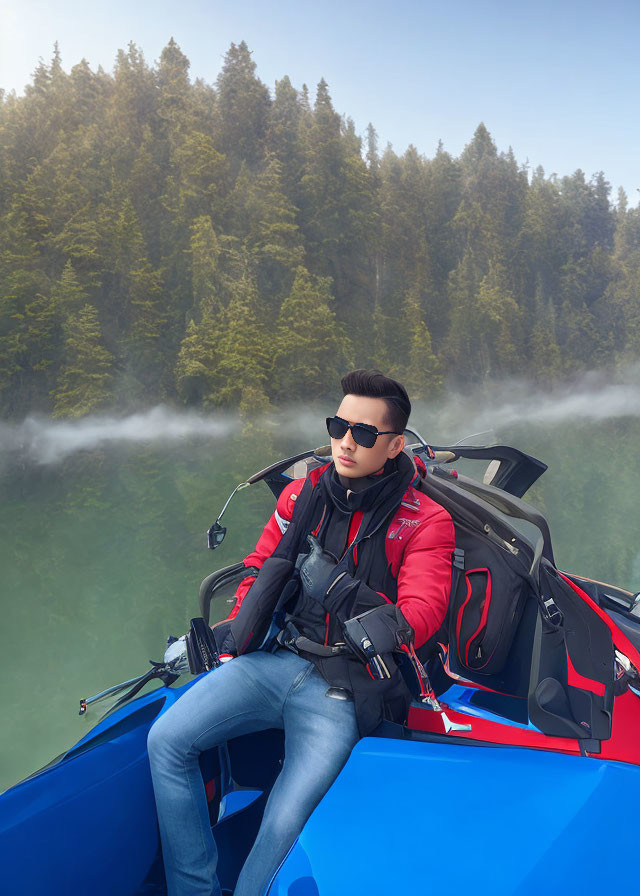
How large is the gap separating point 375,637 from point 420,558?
0.75 ft

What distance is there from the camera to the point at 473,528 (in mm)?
1490

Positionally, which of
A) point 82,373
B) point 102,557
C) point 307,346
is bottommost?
point 102,557

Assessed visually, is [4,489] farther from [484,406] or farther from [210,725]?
[484,406]

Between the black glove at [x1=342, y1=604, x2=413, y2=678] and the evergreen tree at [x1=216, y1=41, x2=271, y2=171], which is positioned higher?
the evergreen tree at [x1=216, y1=41, x2=271, y2=171]

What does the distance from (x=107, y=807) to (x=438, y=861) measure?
641 millimetres

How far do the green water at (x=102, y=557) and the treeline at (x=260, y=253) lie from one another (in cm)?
166

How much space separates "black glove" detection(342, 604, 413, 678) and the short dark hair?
18.4 inches

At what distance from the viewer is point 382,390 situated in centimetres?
140

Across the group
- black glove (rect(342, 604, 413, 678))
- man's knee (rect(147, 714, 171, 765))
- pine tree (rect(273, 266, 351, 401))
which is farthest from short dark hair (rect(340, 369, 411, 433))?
pine tree (rect(273, 266, 351, 401))

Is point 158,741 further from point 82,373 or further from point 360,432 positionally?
point 82,373

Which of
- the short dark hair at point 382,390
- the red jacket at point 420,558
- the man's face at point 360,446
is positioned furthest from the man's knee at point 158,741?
the short dark hair at point 382,390

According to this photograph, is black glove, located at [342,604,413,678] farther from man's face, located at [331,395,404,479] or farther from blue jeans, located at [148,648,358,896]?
man's face, located at [331,395,404,479]

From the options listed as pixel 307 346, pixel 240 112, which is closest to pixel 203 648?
pixel 307 346

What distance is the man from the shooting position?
111cm
